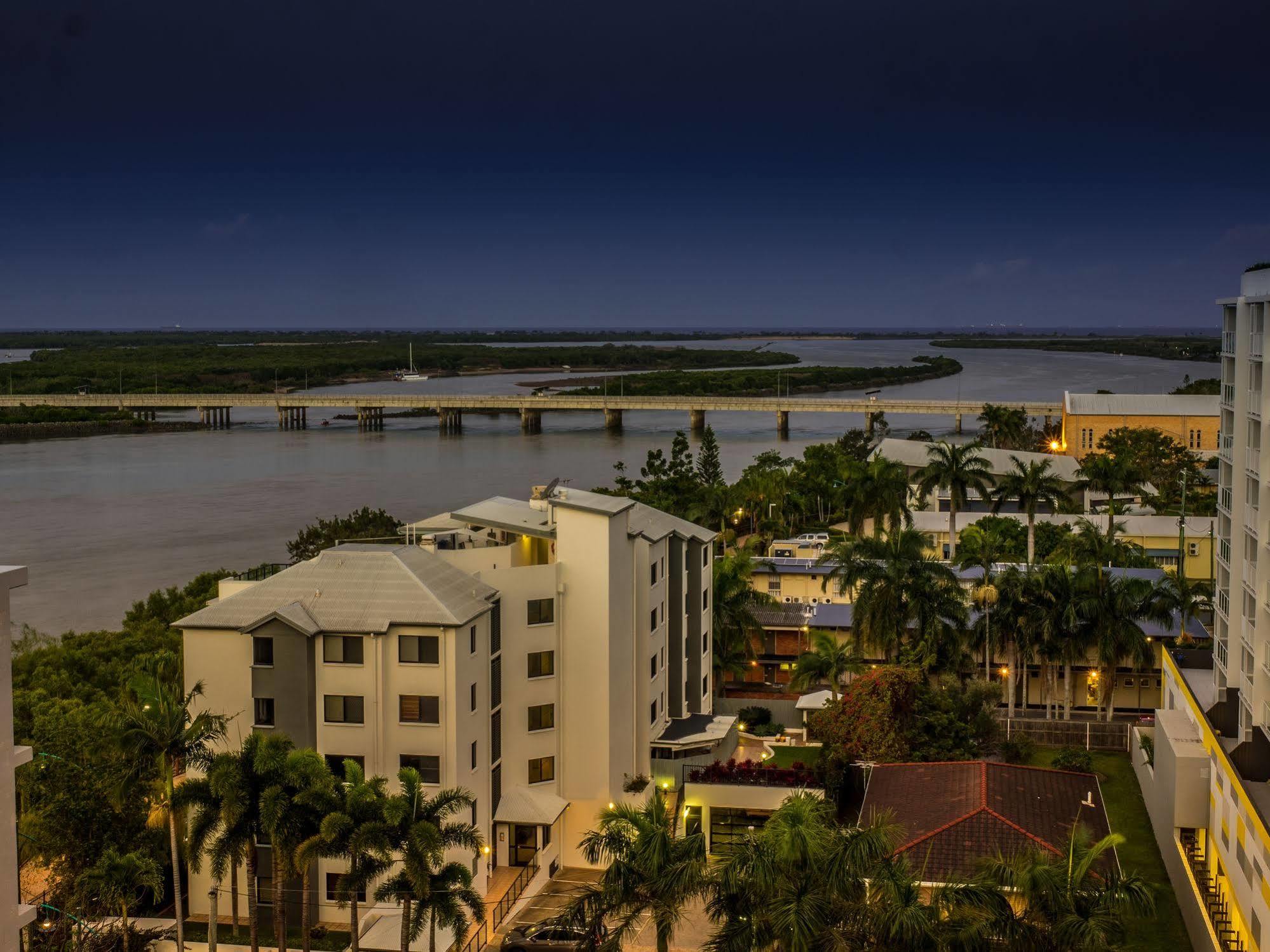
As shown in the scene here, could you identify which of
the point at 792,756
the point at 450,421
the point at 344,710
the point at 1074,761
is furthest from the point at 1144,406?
the point at 344,710

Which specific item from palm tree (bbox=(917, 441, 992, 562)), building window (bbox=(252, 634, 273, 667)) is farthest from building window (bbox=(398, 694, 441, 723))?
palm tree (bbox=(917, 441, 992, 562))

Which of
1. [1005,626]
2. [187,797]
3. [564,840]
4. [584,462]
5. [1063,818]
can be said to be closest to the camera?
[187,797]

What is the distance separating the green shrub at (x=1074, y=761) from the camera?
2775 cm

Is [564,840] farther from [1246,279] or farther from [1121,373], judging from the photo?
[1121,373]

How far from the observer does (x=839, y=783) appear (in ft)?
84.4

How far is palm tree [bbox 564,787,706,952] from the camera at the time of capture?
663 inches

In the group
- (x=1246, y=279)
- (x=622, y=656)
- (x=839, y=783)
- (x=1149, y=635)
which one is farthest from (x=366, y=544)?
(x=1149, y=635)

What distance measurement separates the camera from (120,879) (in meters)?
20.6

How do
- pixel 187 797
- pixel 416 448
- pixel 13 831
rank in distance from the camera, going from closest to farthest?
pixel 13 831 → pixel 187 797 → pixel 416 448

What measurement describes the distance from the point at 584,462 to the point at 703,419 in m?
23.4

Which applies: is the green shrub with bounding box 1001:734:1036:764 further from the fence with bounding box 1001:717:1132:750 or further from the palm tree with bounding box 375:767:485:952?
the palm tree with bounding box 375:767:485:952

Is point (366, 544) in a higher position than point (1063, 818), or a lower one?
higher

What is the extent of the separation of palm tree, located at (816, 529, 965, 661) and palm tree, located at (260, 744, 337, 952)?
1633 cm

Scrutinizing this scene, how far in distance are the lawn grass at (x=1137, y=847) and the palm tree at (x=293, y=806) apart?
419 inches
